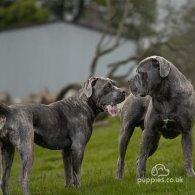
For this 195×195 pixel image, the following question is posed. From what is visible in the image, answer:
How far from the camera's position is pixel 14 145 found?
10633mm

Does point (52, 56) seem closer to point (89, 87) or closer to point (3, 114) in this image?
point (89, 87)

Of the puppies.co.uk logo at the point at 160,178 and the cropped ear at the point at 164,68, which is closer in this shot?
the cropped ear at the point at 164,68

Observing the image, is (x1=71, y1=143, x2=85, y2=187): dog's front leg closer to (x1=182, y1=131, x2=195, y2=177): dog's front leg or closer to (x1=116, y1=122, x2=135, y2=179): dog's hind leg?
(x1=116, y1=122, x2=135, y2=179): dog's hind leg

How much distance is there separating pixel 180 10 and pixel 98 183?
20.9 metres

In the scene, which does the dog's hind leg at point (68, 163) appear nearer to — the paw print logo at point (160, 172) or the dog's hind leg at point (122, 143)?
the dog's hind leg at point (122, 143)

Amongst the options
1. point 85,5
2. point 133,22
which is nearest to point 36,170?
point 133,22

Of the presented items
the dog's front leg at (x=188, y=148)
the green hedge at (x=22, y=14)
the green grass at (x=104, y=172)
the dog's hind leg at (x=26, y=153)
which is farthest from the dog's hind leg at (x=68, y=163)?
the green hedge at (x=22, y=14)

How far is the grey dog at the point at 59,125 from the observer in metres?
10.6

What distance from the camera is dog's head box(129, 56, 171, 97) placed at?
36.6 feet

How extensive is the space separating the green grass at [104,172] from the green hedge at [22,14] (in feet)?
118

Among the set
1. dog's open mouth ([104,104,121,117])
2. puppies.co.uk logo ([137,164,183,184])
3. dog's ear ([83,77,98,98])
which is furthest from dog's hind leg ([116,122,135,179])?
dog's ear ([83,77,98,98])

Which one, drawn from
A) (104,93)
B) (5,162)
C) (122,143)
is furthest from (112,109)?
(5,162)

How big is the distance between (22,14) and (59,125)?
4988 cm

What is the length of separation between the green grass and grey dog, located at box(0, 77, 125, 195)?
0.67 metres
